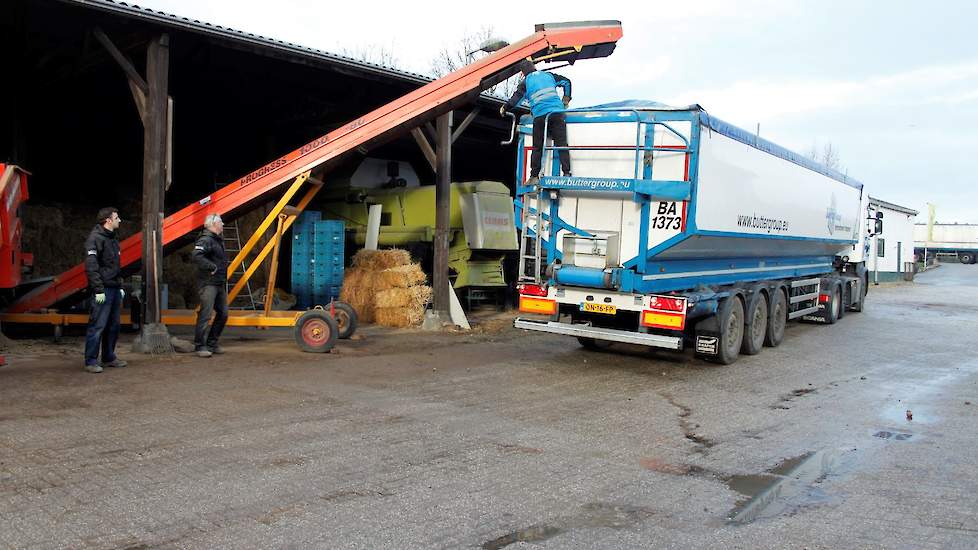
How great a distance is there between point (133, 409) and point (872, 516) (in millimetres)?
6001

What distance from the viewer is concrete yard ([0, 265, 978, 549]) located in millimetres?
4527

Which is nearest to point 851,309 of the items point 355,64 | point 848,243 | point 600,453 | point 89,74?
point 848,243

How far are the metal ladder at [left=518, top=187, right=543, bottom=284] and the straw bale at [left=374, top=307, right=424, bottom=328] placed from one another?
4.03 metres

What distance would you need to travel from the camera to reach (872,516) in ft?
16.3

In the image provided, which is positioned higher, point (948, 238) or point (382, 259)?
point (948, 238)

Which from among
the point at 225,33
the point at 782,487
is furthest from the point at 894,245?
the point at 782,487

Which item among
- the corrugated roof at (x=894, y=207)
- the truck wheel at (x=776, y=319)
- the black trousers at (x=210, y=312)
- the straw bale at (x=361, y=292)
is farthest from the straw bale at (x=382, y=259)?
the corrugated roof at (x=894, y=207)

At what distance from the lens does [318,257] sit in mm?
15016

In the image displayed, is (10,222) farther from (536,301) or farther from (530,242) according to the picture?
(536,301)

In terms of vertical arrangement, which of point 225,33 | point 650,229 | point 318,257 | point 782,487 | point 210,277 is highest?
point 225,33

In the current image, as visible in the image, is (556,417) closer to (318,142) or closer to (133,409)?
(133,409)

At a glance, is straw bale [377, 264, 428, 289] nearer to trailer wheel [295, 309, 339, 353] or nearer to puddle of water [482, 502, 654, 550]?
trailer wheel [295, 309, 339, 353]

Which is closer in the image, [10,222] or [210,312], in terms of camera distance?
[10,222]

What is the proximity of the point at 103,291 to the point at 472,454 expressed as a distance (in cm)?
509
